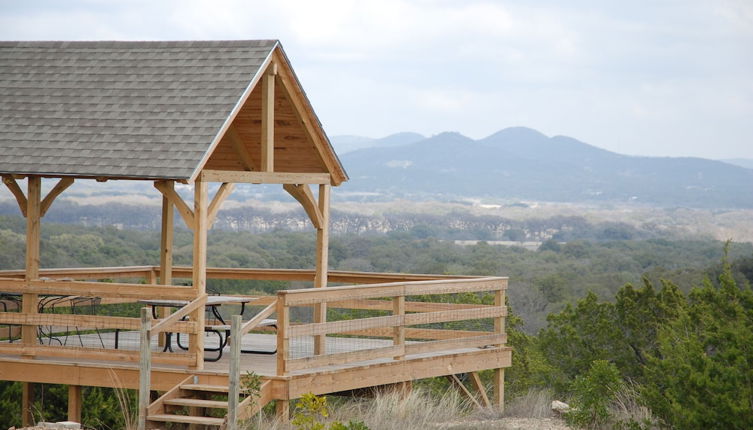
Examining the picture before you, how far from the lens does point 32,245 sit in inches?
441

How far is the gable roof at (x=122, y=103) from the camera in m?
10.7

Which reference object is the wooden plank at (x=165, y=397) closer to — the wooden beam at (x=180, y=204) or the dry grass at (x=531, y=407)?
the wooden beam at (x=180, y=204)

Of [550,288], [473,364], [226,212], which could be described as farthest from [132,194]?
[473,364]

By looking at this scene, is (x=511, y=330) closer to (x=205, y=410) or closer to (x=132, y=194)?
(x=205, y=410)

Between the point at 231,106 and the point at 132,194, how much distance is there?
337 ft

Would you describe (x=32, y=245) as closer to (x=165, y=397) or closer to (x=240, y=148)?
(x=165, y=397)

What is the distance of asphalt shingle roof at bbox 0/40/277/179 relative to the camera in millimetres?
10680

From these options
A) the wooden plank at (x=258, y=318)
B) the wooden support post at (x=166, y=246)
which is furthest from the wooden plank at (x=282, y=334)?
the wooden support post at (x=166, y=246)

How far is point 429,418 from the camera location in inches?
437

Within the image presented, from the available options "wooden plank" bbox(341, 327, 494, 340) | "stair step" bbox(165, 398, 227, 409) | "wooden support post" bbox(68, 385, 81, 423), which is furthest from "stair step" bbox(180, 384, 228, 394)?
"wooden plank" bbox(341, 327, 494, 340)

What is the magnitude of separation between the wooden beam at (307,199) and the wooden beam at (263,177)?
14cm

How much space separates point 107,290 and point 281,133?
3.21 meters

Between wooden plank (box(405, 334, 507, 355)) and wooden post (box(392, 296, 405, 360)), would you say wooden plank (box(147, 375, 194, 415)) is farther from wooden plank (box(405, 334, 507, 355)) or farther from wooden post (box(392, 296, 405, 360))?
wooden plank (box(405, 334, 507, 355))

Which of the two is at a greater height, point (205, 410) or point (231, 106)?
point (231, 106)
